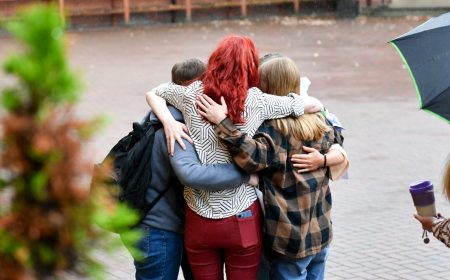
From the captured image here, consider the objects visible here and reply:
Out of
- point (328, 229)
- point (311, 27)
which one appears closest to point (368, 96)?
point (328, 229)

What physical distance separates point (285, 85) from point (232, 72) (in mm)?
332

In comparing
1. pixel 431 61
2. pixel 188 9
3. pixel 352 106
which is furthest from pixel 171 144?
pixel 188 9

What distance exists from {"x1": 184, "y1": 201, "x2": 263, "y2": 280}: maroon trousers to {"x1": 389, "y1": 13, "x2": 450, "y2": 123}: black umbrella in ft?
3.97

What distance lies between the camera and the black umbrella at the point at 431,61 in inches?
195

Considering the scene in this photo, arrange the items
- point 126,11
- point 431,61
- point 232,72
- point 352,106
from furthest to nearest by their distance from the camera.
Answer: point 126,11 → point 352,106 → point 431,61 → point 232,72

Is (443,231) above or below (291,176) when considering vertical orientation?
below

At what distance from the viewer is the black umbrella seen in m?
4.95

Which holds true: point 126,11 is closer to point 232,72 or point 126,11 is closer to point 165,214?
point 165,214

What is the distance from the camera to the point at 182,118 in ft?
14.3

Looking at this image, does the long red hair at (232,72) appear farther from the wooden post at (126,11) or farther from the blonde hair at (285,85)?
the wooden post at (126,11)

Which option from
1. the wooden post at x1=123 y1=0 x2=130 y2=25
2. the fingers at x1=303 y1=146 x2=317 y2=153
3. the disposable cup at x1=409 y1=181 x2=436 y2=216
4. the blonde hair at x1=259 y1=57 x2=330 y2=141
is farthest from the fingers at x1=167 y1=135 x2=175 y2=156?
the wooden post at x1=123 y1=0 x2=130 y2=25

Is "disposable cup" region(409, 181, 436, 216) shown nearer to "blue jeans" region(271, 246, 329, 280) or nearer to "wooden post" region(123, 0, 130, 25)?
"blue jeans" region(271, 246, 329, 280)

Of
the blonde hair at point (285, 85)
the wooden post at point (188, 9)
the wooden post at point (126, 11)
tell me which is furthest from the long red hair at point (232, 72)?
the wooden post at point (188, 9)

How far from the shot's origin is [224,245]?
428 centimetres
